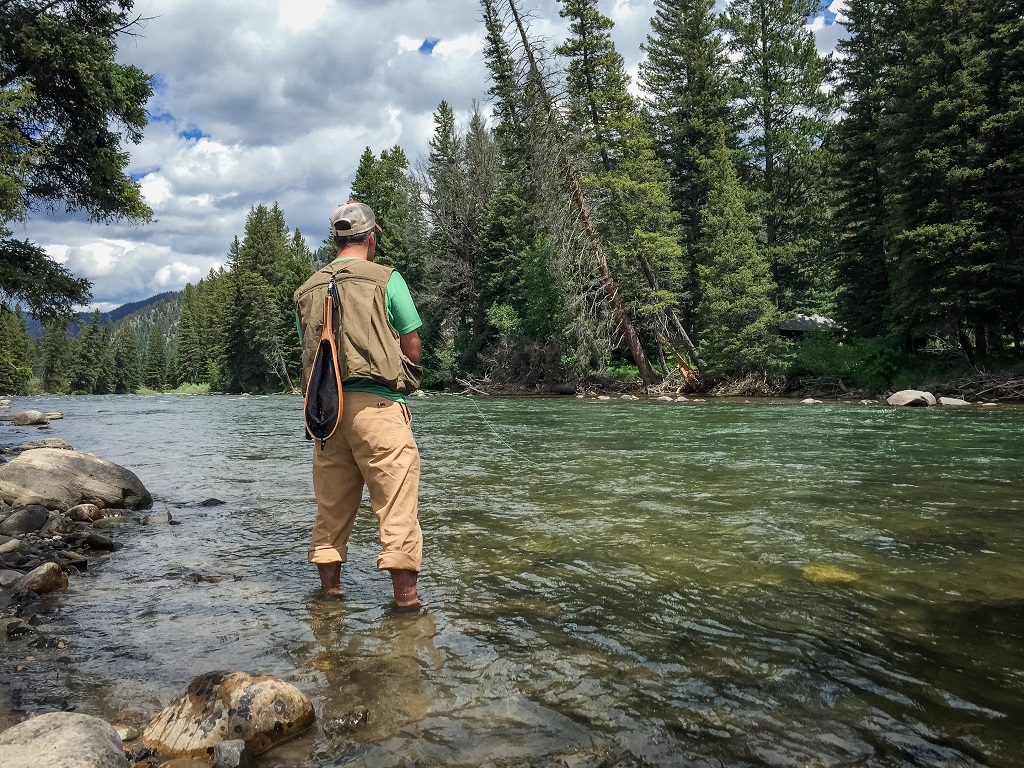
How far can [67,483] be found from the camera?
729 centimetres

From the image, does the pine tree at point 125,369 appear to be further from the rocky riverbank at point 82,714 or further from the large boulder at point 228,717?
the large boulder at point 228,717

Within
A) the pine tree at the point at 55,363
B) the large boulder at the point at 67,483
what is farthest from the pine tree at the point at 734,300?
the pine tree at the point at 55,363

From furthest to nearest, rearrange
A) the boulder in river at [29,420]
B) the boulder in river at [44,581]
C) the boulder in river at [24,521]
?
1. the boulder in river at [29,420]
2. the boulder in river at [24,521]
3. the boulder in river at [44,581]

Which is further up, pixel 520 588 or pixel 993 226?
pixel 993 226

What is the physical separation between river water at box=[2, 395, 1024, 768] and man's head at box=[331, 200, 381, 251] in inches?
87.8

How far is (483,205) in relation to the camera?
4288cm

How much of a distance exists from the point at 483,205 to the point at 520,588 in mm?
40841

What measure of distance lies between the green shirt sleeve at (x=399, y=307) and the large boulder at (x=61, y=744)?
2.34 m

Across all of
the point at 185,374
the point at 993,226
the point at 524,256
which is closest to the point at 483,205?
the point at 524,256

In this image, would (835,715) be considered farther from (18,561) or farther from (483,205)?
(483,205)

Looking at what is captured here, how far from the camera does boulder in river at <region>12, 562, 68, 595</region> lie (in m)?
4.26

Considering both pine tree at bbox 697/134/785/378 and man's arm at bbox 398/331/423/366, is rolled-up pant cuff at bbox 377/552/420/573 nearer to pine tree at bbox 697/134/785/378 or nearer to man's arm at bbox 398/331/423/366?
man's arm at bbox 398/331/423/366

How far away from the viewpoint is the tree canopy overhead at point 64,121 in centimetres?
1405

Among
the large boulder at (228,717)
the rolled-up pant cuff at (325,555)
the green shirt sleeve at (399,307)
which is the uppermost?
the green shirt sleeve at (399,307)
